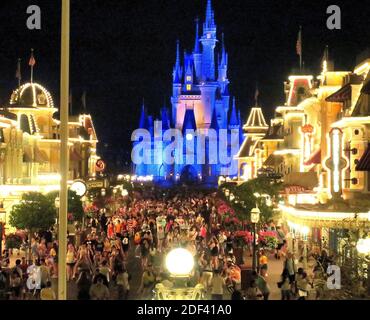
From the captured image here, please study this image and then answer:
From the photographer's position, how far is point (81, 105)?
83.1m

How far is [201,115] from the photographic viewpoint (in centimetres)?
14525

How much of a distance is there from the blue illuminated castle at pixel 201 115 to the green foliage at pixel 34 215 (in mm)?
97355

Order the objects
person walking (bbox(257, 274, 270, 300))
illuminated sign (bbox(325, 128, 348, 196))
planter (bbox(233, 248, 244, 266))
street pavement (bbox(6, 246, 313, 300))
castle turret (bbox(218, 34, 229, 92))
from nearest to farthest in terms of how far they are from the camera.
→ person walking (bbox(257, 274, 270, 300)), street pavement (bbox(6, 246, 313, 300)), planter (bbox(233, 248, 244, 266)), illuminated sign (bbox(325, 128, 348, 196)), castle turret (bbox(218, 34, 229, 92))

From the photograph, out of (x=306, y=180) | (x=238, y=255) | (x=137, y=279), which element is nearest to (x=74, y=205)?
(x=306, y=180)

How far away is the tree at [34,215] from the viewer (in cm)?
2967

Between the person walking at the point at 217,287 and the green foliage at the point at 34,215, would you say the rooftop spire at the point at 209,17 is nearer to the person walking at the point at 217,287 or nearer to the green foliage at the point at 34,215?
the green foliage at the point at 34,215

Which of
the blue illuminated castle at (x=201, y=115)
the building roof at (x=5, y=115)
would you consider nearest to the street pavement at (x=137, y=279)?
the building roof at (x=5, y=115)

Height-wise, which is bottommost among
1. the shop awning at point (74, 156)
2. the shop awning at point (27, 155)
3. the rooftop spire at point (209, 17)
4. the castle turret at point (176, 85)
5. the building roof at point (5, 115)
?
the shop awning at point (27, 155)

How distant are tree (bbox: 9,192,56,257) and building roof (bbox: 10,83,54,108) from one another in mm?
25523

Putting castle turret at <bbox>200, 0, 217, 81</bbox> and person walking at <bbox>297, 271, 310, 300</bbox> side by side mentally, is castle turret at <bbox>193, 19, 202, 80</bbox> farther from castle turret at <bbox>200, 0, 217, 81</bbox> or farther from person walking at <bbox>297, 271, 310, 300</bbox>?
person walking at <bbox>297, 271, 310, 300</bbox>

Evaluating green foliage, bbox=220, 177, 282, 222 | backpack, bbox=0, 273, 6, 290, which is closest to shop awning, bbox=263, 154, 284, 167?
green foliage, bbox=220, 177, 282, 222

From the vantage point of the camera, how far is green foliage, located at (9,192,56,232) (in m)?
29.7

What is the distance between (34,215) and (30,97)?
98.5ft
